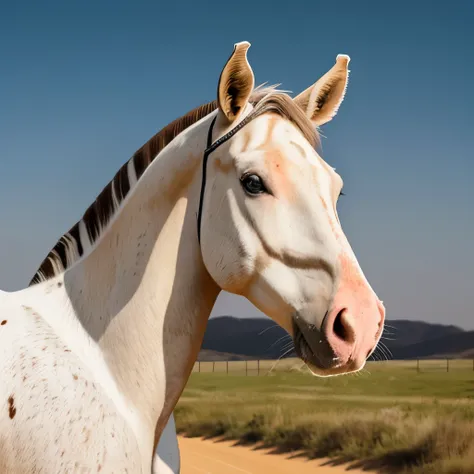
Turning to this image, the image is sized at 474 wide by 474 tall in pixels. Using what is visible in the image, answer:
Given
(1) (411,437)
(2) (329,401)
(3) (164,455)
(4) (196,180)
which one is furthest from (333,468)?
(4) (196,180)

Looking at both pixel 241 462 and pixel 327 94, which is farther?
pixel 241 462

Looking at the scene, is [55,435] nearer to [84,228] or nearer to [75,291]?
[75,291]

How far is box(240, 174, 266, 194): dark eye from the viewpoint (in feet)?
9.45

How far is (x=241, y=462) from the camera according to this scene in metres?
13.3

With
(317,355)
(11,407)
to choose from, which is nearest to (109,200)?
(11,407)

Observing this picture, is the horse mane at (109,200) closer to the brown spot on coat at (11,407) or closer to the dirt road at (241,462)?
the brown spot on coat at (11,407)

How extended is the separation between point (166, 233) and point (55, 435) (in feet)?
3.67

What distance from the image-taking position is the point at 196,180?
125 inches

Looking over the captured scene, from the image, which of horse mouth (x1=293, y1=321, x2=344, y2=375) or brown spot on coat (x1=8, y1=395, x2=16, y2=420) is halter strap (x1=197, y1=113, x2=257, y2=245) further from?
brown spot on coat (x1=8, y1=395, x2=16, y2=420)

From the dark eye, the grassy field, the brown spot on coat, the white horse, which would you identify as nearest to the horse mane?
the white horse

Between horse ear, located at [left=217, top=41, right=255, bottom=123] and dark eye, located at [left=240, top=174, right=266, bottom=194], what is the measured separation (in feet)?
1.23

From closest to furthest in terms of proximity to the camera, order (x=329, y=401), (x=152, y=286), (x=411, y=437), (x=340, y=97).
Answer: (x=152, y=286) < (x=340, y=97) < (x=411, y=437) < (x=329, y=401)

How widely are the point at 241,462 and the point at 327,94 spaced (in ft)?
37.5

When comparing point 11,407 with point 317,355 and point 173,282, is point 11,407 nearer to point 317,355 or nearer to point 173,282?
point 173,282
